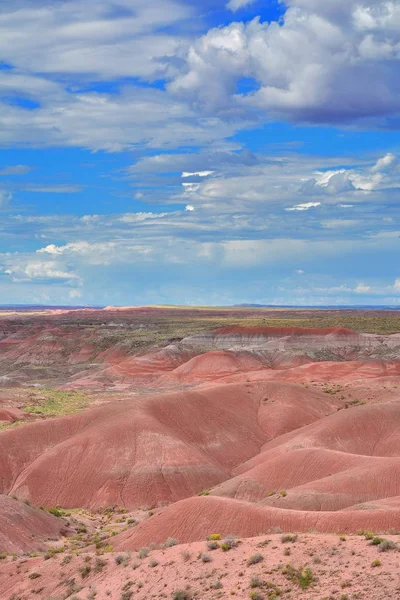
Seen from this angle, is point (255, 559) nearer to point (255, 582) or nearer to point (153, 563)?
point (255, 582)

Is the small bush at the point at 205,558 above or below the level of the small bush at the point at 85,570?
above

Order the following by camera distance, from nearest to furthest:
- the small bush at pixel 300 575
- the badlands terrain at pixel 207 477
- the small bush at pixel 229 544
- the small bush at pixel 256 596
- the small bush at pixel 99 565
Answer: the small bush at pixel 256 596 < the small bush at pixel 300 575 < the badlands terrain at pixel 207 477 < the small bush at pixel 229 544 < the small bush at pixel 99 565

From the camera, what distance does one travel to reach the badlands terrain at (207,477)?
2462cm

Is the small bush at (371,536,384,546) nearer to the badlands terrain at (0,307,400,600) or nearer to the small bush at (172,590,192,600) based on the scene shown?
the badlands terrain at (0,307,400,600)

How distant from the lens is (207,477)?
2399 inches

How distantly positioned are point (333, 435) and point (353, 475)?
1972 centimetres

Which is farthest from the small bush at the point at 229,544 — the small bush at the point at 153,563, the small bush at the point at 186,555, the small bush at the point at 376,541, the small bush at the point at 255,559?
the small bush at the point at 376,541

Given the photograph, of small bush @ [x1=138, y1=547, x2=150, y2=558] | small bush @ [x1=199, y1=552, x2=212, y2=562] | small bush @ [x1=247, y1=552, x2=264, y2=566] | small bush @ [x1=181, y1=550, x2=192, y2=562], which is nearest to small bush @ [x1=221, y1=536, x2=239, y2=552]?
small bush @ [x1=199, y1=552, x2=212, y2=562]

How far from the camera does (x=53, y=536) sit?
42531 millimetres

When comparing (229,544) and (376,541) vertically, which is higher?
(376,541)

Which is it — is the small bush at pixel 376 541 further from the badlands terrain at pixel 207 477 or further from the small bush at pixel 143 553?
the small bush at pixel 143 553

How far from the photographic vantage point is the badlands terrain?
2462cm

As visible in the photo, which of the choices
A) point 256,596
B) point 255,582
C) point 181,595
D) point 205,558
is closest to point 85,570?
point 205,558

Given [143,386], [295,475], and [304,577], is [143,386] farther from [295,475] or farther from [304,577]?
[304,577]
